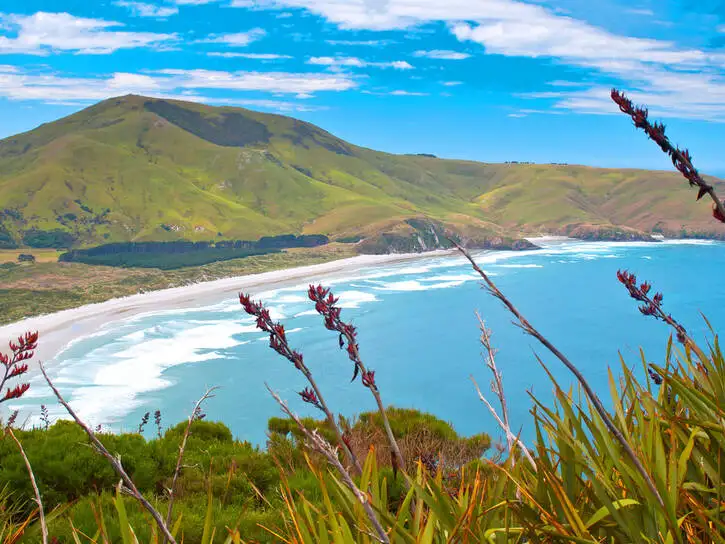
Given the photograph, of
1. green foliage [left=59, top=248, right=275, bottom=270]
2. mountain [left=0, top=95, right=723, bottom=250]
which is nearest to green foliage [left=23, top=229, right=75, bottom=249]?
mountain [left=0, top=95, right=723, bottom=250]

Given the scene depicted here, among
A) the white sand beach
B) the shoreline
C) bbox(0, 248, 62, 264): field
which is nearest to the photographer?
the shoreline

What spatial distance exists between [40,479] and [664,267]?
104456 millimetres

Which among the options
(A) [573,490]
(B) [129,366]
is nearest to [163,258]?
(B) [129,366]

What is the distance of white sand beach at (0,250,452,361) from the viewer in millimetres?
53531

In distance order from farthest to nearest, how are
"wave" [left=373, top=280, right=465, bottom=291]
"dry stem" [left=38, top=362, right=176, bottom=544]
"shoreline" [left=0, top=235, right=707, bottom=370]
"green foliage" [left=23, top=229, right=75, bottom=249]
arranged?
"green foliage" [left=23, top=229, right=75, bottom=249] < "wave" [left=373, top=280, right=465, bottom=291] < "shoreline" [left=0, top=235, right=707, bottom=370] < "dry stem" [left=38, top=362, right=176, bottom=544]

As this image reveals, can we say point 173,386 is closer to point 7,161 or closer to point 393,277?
point 393,277

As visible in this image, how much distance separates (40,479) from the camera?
6434 mm

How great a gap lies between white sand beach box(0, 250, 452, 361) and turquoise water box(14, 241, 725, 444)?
103 inches

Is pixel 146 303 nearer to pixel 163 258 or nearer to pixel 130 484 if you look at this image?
pixel 163 258

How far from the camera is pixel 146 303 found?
71.3 meters

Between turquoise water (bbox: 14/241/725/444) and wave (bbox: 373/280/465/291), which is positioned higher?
wave (bbox: 373/280/465/291)

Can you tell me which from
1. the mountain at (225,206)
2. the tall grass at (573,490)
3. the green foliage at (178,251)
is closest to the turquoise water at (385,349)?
the tall grass at (573,490)

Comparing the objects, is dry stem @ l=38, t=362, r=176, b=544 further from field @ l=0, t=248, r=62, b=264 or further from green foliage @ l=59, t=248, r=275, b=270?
field @ l=0, t=248, r=62, b=264

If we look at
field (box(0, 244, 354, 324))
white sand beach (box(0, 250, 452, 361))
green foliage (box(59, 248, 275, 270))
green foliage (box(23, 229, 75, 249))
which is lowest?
white sand beach (box(0, 250, 452, 361))
